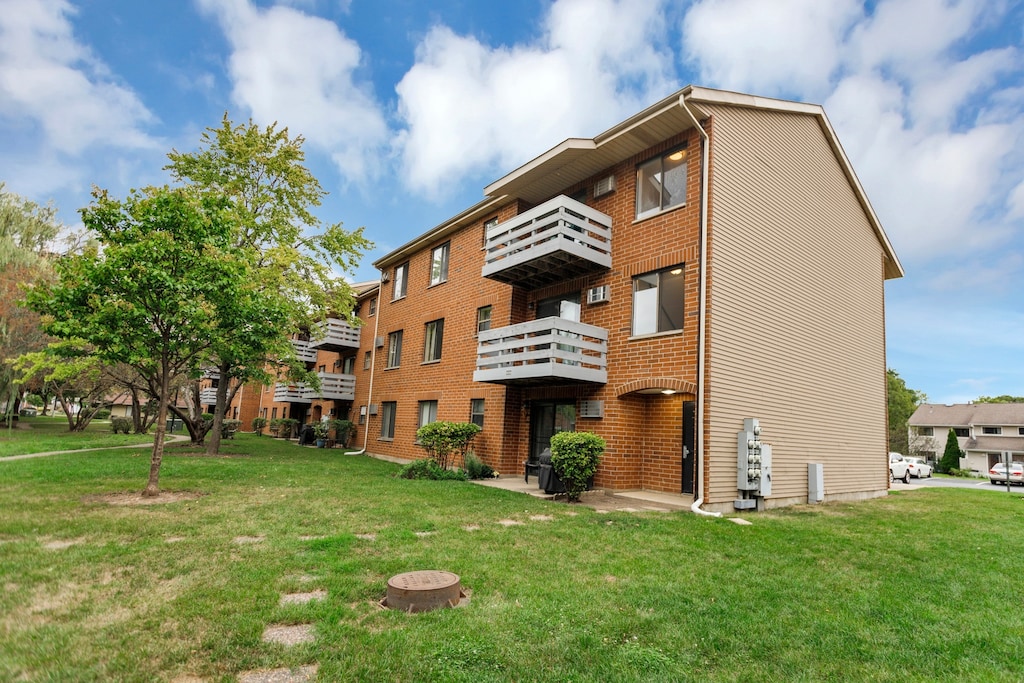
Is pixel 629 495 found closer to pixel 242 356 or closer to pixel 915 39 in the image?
pixel 242 356

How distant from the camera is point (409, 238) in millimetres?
21422

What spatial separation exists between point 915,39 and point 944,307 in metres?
37.2

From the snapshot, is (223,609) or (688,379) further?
(688,379)

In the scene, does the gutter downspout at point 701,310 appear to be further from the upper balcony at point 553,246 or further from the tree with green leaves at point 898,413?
the tree with green leaves at point 898,413

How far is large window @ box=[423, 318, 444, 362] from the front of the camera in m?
19.1

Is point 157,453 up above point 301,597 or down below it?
above

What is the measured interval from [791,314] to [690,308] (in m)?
3.70

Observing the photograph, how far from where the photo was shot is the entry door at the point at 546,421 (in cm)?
1381

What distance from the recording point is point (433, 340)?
19500mm

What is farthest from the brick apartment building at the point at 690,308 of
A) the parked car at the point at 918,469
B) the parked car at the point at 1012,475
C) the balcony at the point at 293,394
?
the parked car at the point at 1012,475

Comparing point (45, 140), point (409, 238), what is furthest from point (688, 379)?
point (45, 140)

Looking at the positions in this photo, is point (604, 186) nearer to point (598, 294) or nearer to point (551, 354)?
point (598, 294)

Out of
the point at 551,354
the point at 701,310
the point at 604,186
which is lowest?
the point at 551,354

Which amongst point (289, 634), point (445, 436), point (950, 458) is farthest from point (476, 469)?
point (950, 458)
